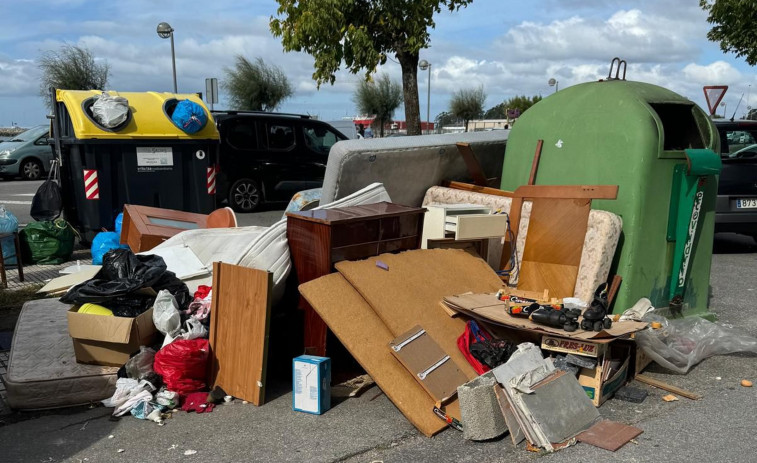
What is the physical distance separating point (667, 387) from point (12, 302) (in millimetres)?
5590

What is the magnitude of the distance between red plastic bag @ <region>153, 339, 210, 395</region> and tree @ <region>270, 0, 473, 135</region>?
827 centimetres

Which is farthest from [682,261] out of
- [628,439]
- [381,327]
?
[381,327]

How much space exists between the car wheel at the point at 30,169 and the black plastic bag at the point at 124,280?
1482cm

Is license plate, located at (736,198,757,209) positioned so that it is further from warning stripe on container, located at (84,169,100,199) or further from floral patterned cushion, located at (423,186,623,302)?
warning stripe on container, located at (84,169,100,199)

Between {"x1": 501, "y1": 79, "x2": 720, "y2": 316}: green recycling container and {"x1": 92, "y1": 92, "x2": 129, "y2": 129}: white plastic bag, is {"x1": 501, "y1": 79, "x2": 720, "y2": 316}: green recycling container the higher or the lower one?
the lower one

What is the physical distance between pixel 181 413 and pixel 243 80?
2815cm

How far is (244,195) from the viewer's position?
38.2 feet

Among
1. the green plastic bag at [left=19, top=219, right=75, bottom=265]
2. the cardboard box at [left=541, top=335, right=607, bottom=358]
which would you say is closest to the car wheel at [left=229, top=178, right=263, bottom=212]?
the green plastic bag at [left=19, top=219, right=75, bottom=265]

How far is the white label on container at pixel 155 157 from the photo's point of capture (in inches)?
313

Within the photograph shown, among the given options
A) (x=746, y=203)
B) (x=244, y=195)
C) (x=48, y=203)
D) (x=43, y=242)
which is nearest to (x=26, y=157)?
(x=244, y=195)

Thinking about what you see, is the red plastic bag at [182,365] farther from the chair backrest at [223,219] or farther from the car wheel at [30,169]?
the car wheel at [30,169]

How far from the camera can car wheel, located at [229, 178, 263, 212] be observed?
11.5 meters

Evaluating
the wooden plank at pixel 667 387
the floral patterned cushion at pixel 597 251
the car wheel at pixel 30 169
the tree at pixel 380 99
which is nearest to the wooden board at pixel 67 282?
the floral patterned cushion at pixel 597 251

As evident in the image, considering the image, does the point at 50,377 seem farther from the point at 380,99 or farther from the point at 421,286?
the point at 380,99
